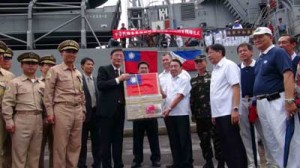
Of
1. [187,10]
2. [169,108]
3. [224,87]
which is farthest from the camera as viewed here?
[187,10]

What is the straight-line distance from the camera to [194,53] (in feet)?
43.6

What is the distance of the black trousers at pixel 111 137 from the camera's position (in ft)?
20.1

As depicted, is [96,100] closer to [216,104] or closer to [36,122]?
[36,122]

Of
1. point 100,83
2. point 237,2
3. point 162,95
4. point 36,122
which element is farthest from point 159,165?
point 237,2

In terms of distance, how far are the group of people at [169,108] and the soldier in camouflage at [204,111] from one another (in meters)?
0.02

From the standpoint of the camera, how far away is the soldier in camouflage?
648 cm

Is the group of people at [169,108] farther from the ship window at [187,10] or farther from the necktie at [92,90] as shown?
the ship window at [187,10]

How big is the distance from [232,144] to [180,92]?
1.42 metres

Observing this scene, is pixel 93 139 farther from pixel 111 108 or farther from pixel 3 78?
pixel 3 78

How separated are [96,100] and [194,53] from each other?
695cm

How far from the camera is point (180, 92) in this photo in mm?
6438

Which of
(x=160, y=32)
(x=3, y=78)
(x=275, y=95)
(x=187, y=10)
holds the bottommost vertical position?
(x=275, y=95)

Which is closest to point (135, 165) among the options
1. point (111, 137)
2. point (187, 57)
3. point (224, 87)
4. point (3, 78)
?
point (111, 137)

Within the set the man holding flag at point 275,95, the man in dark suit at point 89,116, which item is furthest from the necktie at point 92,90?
the man holding flag at point 275,95
